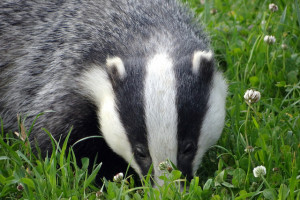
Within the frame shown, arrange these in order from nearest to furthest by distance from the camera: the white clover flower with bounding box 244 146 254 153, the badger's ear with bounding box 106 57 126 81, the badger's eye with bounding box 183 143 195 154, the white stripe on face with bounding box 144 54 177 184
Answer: the white stripe on face with bounding box 144 54 177 184
the badger's eye with bounding box 183 143 195 154
the badger's ear with bounding box 106 57 126 81
the white clover flower with bounding box 244 146 254 153

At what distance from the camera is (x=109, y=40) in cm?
408

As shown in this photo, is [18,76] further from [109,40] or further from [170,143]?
[170,143]

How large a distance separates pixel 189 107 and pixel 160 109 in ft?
0.61

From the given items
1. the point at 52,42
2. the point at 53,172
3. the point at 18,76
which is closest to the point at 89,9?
the point at 52,42

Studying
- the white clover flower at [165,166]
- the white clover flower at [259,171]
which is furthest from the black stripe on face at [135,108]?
the white clover flower at [259,171]

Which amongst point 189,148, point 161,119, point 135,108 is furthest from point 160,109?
point 189,148

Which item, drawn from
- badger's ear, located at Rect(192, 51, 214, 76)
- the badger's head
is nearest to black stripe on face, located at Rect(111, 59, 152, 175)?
the badger's head

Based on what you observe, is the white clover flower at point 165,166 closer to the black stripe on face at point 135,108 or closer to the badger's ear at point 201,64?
the black stripe on face at point 135,108

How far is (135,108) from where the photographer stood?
345cm

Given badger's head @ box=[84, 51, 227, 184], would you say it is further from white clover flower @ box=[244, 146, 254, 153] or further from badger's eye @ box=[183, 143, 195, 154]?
white clover flower @ box=[244, 146, 254, 153]

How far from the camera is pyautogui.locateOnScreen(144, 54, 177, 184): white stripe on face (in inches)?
131

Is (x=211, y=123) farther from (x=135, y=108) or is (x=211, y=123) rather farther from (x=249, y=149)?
(x=135, y=108)

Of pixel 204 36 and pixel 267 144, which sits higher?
pixel 204 36

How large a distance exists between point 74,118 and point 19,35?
1.02 m
